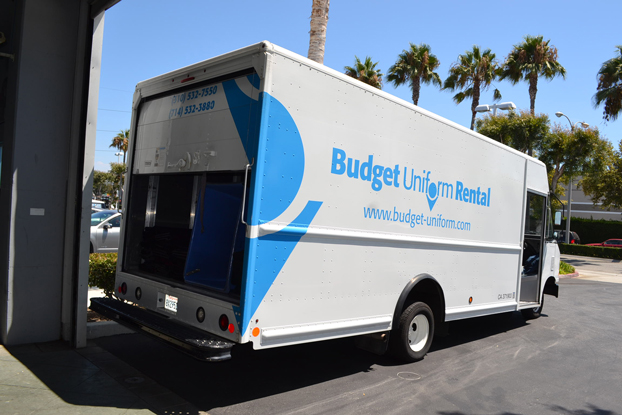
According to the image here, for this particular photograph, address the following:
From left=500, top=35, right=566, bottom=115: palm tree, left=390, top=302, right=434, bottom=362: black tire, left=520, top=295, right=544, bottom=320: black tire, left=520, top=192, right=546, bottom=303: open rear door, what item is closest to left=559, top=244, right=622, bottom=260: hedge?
left=500, top=35, right=566, bottom=115: palm tree

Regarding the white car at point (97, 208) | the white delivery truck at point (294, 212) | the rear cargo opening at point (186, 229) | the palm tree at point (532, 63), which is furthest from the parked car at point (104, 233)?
the palm tree at point (532, 63)

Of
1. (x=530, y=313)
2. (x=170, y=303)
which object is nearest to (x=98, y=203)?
(x=530, y=313)

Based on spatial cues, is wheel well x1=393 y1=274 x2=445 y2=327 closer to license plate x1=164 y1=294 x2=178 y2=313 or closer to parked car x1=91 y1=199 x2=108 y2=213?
license plate x1=164 y1=294 x2=178 y2=313

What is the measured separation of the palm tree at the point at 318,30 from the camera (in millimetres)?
9797

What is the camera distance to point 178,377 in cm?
489

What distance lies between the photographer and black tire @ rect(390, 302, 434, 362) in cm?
550

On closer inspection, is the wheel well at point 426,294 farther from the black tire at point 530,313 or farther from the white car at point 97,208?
the white car at point 97,208

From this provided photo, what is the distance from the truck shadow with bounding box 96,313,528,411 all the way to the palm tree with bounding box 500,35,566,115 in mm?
22825

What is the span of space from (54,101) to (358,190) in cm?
374

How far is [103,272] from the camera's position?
6918mm

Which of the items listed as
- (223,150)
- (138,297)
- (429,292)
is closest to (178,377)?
(138,297)

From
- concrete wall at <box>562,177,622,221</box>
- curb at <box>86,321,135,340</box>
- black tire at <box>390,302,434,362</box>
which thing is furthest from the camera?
concrete wall at <box>562,177,622,221</box>

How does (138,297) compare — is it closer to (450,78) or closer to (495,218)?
(495,218)

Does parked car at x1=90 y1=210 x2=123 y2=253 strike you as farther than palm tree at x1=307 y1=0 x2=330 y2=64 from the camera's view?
Yes
